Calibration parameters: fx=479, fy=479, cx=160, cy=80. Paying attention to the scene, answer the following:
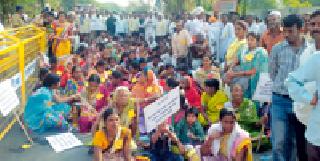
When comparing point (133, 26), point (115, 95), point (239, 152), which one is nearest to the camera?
point (239, 152)

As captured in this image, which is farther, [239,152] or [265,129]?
[265,129]

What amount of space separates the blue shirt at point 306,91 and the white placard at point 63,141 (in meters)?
3.91

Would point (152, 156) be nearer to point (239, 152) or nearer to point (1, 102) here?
point (239, 152)

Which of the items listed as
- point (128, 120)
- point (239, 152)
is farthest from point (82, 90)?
point (239, 152)

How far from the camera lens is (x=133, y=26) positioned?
2333 centimetres

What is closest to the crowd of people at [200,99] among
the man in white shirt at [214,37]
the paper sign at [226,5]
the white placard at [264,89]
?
the white placard at [264,89]

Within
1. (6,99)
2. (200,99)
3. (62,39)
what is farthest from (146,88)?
(62,39)

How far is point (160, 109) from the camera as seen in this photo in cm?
539

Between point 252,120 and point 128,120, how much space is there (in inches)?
71.8

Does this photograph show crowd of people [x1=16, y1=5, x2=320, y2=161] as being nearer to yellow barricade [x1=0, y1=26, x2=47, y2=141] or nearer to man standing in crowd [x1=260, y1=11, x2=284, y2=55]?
man standing in crowd [x1=260, y1=11, x2=284, y2=55]

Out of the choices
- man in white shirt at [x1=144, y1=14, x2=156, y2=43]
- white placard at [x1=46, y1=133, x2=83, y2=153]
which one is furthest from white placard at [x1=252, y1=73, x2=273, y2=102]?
man in white shirt at [x1=144, y1=14, x2=156, y2=43]

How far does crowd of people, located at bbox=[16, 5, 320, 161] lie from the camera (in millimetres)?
4750

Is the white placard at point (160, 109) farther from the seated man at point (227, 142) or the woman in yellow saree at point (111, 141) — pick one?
the seated man at point (227, 142)

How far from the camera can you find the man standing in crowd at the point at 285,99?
15.6ft
